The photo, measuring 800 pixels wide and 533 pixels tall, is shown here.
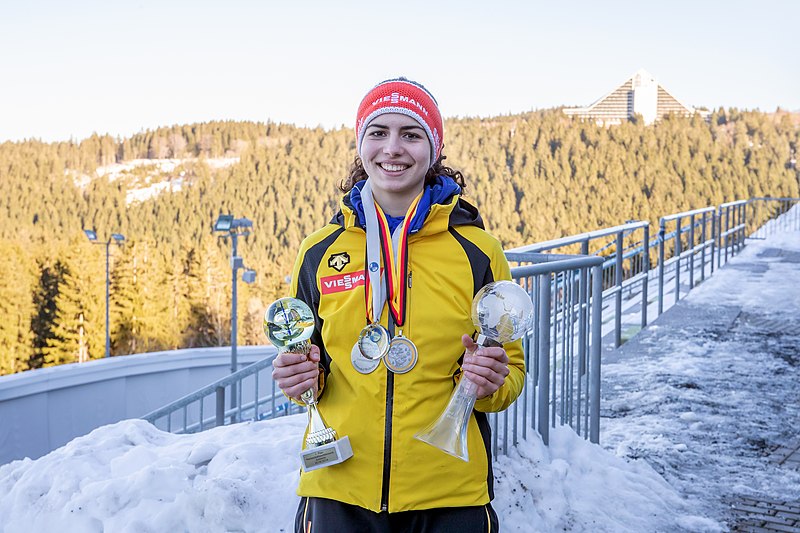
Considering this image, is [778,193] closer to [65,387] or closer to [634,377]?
[65,387]

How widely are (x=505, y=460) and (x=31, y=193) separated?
102247 mm

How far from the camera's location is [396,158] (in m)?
1.44

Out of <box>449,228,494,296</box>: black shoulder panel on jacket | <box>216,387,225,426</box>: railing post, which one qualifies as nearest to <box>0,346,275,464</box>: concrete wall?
<box>216,387,225,426</box>: railing post

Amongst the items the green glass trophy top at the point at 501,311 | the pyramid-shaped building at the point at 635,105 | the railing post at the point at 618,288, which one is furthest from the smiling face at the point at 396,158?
the pyramid-shaped building at the point at 635,105

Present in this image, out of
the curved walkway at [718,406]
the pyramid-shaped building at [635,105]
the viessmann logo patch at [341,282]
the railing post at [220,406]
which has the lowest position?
the railing post at [220,406]

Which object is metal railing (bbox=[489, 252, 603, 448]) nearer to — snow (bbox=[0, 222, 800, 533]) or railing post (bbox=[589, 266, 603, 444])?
railing post (bbox=[589, 266, 603, 444])

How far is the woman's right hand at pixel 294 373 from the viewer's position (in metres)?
1.32

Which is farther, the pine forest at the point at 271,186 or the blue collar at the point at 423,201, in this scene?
the pine forest at the point at 271,186

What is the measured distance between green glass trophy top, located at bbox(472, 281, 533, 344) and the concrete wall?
58.1 feet

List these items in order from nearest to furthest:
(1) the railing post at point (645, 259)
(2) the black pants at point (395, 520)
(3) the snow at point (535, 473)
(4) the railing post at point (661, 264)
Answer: (2) the black pants at point (395, 520) < (3) the snow at point (535, 473) < (1) the railing post at point (645, 259) < (4) the railing post at point (661, 264)

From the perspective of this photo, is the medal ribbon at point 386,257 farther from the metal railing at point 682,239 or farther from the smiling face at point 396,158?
the metal railing at point 682,239

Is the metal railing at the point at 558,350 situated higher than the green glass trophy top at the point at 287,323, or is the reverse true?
the green glass trophy top at the point at 287,323

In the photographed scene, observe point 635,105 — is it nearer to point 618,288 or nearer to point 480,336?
point 618,288

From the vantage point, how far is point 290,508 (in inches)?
100
